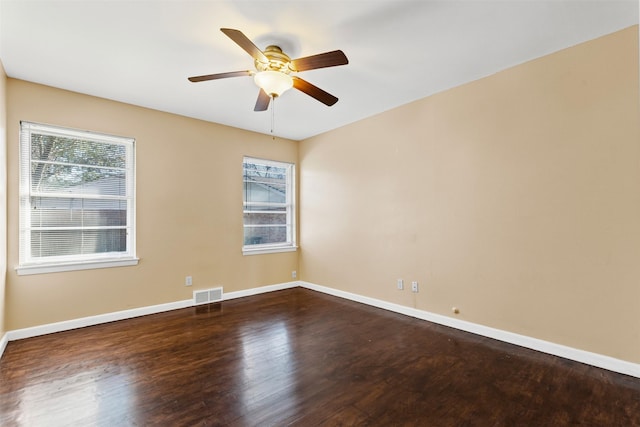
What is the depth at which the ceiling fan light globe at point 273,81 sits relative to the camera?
2309mm

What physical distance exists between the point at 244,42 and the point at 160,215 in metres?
2.79

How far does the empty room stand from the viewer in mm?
2057

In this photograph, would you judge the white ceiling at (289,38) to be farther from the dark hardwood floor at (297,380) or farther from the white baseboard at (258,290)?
the white baseboard at (258,290)

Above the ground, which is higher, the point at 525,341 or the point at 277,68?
the point at 277,68

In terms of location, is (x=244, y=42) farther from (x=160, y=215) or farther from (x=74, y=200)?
(x=74, y=200)

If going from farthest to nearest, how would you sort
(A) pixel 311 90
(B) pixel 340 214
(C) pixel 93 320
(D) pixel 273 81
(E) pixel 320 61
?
(B) pixel 340 214 → (C) pixel 93 320 → (A) pixel 311 90 → (D) pixel 273 81 → (E) pixel 320 61

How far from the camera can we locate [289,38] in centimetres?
237

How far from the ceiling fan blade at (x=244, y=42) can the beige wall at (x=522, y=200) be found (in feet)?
7.26

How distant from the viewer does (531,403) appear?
76.4 inches

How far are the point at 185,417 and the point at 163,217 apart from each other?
273 cm

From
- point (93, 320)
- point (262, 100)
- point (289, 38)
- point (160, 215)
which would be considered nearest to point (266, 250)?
point (160, 215)

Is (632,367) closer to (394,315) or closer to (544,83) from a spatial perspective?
(394,315)

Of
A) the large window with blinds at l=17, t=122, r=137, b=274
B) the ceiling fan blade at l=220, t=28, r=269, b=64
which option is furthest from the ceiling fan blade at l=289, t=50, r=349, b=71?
the large window with blinds at l=17, t=122, r=137, b=274

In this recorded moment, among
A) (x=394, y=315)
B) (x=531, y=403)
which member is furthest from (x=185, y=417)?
(x=394, y=315)
